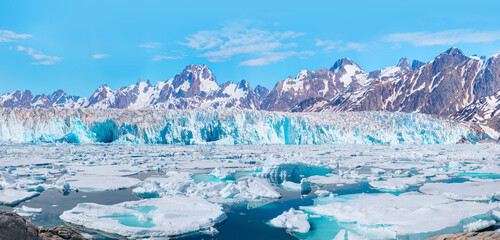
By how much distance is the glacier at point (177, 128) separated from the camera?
4666 centimetres

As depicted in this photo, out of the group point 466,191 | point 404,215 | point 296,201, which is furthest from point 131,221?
point 466,191

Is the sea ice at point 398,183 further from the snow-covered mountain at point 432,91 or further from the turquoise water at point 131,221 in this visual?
the snow-covered mountain at point 432,91

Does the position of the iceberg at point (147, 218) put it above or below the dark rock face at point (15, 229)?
below

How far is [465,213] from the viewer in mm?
8453

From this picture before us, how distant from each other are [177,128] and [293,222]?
40.5 metres

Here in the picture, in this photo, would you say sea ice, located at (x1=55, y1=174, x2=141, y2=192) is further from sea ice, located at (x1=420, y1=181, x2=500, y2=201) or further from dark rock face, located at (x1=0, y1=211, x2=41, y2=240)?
sea ice, located at (x1=420, y1=181, x2=500, y2=201)

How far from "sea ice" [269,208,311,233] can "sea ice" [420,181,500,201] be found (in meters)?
6.03

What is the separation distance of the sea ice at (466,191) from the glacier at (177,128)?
3446 cm

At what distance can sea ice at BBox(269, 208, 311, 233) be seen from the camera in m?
8.02

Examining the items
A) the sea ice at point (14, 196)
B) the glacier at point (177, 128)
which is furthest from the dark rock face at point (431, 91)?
the sea ice at point (14, 196)

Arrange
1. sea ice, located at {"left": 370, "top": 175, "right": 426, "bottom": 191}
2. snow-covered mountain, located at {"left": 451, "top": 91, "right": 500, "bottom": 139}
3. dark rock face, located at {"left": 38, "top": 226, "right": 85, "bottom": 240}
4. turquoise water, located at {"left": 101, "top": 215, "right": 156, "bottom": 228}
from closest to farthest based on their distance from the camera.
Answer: dark rock face, located at {"left": 38, "top": 226, "right": 85, "bottom": 240} → turquoise water, located at {"left": 101, "top": 215, "right": 156, "bottom": 228} → sea ice, located at {"left": 370, "top": 175, "right": 426, "bottom": 191} → snow-covered mountain, located at {"left": 451, "top": 91, "right": 500, "bottom": 139}

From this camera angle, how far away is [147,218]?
27.5 feet

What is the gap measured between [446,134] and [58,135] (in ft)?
206

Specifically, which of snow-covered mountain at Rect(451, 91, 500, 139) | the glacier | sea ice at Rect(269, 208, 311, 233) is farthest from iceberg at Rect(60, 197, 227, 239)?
snow-covered mountain at Rect(451, 91, 500, 139)
